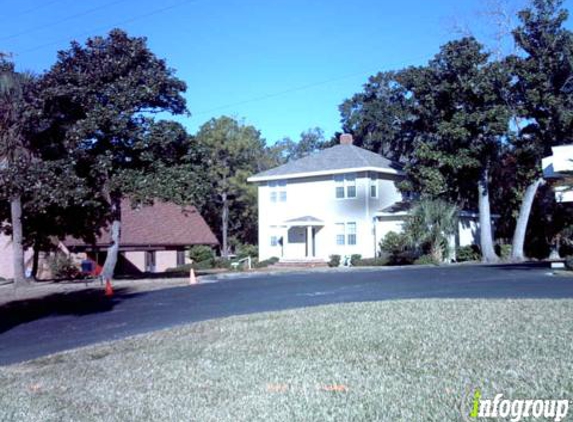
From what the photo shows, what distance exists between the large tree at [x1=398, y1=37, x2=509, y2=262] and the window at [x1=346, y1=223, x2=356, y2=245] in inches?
182

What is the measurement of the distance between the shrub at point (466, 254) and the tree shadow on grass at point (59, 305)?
21.2 meters

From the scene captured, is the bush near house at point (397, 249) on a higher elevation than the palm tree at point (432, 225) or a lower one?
lower

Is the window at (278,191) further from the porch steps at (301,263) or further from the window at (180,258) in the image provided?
the window at (180,258)

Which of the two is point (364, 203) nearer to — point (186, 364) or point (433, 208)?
point (433, 208)

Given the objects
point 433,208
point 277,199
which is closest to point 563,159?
point 433,208

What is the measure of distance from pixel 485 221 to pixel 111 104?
21.4 m

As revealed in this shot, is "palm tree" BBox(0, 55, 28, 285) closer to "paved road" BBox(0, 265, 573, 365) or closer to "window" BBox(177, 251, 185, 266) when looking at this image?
"paved road" BBox(0, 265, 573, 365)

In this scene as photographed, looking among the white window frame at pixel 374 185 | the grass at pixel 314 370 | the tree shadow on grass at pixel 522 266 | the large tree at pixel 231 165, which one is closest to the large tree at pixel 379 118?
the large tree at pixel 231 165

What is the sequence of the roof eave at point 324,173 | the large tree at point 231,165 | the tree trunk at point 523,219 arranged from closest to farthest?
the tree trunk at point 523,219 < the roof eave at point 324,173 < the large tree at point 231,165

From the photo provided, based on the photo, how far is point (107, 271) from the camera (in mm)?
28859

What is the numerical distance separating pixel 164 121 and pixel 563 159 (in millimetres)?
15344

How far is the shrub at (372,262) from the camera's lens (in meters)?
37.8

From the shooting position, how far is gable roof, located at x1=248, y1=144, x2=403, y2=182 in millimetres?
42188

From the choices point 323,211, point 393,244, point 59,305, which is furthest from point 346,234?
point 59,305
